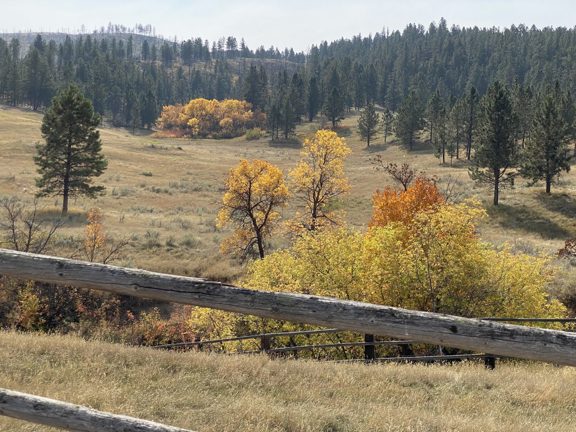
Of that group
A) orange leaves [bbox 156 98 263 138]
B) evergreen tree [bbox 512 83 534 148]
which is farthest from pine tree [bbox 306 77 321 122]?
evergreen tree [bbox 512 83 534 148]

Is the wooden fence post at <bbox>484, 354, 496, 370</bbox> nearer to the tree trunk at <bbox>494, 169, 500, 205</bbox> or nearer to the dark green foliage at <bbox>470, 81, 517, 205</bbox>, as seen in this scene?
the dark green foliage at <bbox>470, 81, 517, 205</bbox>

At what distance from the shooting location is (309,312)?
17.4 ft

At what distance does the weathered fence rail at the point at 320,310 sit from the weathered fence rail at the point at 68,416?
4.96ft

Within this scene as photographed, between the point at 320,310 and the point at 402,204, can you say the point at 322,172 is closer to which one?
the point at 402,204

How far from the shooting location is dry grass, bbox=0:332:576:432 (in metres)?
6.05

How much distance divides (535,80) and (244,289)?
A: 559 ft

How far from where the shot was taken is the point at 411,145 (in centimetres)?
10844

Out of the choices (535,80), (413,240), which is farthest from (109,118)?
(413,240)

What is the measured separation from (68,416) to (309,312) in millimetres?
2453

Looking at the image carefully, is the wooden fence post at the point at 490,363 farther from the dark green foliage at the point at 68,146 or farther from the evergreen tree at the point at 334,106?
the evergreen tree at the point at 334,106

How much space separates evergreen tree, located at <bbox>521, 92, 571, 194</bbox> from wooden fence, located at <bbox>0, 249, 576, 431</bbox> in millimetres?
59002

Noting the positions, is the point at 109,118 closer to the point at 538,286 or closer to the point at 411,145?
the point at 411,145

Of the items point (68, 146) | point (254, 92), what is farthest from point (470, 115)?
point (254, 92)

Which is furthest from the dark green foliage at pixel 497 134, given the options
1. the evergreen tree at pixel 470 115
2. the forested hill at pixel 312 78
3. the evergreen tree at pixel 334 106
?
the forested hill at pixel 312 78
